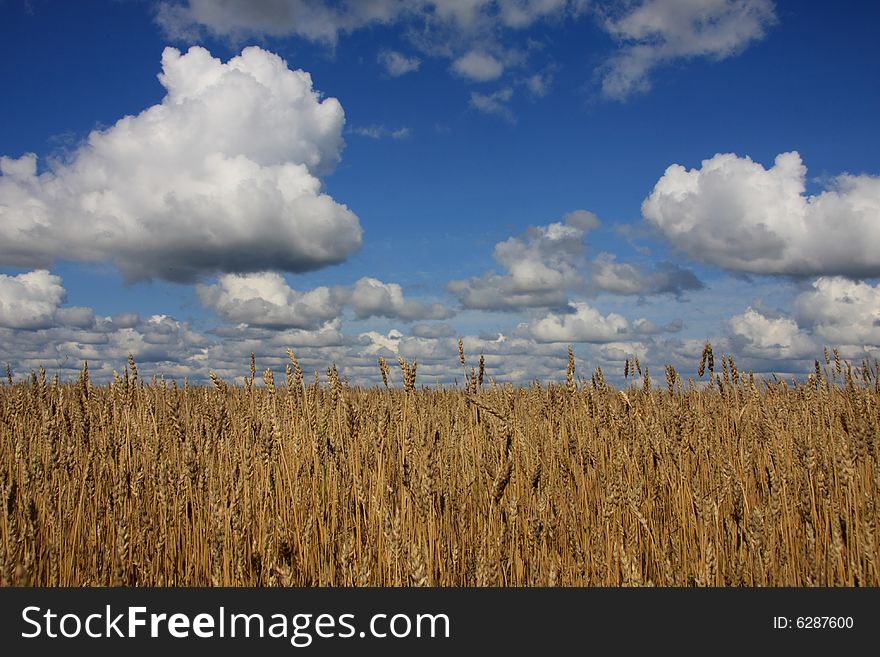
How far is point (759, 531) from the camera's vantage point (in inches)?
97.3

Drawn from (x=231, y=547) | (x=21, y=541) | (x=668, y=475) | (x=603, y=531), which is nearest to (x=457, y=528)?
(x=603, y=531)

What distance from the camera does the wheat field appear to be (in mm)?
2572

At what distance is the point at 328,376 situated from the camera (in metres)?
4.02

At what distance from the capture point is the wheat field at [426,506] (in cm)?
257

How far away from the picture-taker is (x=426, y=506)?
263cm

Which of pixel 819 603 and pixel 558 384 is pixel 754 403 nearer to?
pixel 558 384

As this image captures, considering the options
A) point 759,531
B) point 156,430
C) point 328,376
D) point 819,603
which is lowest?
point 819,603

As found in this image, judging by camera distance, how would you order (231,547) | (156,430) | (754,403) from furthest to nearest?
(754,403), (156,430), (231,547)

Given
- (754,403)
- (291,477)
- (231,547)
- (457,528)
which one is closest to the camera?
(231,547)

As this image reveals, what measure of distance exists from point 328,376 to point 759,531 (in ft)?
8.81

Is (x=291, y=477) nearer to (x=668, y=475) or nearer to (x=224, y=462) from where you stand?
(x=224, y=462)

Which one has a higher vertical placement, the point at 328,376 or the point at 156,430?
the point at 328,376

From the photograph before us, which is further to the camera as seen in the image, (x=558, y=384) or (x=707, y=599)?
(x=558, y=384)

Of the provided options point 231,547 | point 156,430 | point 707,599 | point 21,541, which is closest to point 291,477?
point 231,547
